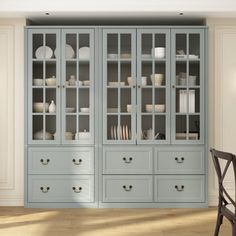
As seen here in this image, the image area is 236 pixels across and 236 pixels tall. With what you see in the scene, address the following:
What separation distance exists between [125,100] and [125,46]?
0.60 meters

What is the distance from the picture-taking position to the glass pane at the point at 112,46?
18.0ft

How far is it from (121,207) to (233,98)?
5.87 ft

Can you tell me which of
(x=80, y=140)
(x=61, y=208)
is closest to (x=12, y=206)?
(x=61, y=208)

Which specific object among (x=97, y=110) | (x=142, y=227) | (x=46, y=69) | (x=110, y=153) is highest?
(x=46, y=69)

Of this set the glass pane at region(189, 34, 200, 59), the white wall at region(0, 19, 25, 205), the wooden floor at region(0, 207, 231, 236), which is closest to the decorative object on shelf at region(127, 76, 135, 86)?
the glass pane at region(189, 34, 200, 59)

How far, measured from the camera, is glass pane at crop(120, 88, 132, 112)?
5488mm

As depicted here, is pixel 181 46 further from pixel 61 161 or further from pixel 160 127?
pixel 61 161

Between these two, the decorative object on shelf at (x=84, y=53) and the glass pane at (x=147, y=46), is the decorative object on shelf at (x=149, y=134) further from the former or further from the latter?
the decorative object on shelf at (x=84, y=53)

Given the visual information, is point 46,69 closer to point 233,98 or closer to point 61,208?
point 61,208

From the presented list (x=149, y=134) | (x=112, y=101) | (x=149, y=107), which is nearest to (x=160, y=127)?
(x=149, y=134)

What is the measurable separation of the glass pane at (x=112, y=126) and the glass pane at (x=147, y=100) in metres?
0.34

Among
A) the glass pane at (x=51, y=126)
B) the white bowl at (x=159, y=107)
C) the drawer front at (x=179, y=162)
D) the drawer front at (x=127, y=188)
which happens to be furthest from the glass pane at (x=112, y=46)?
the drawer front at (x=127, y=188)

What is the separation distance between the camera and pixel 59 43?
5.46 meters

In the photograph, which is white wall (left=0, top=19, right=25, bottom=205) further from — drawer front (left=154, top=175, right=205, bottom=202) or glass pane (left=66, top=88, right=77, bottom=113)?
drawer front (left=154, top=175, right=205, bottom=202)
